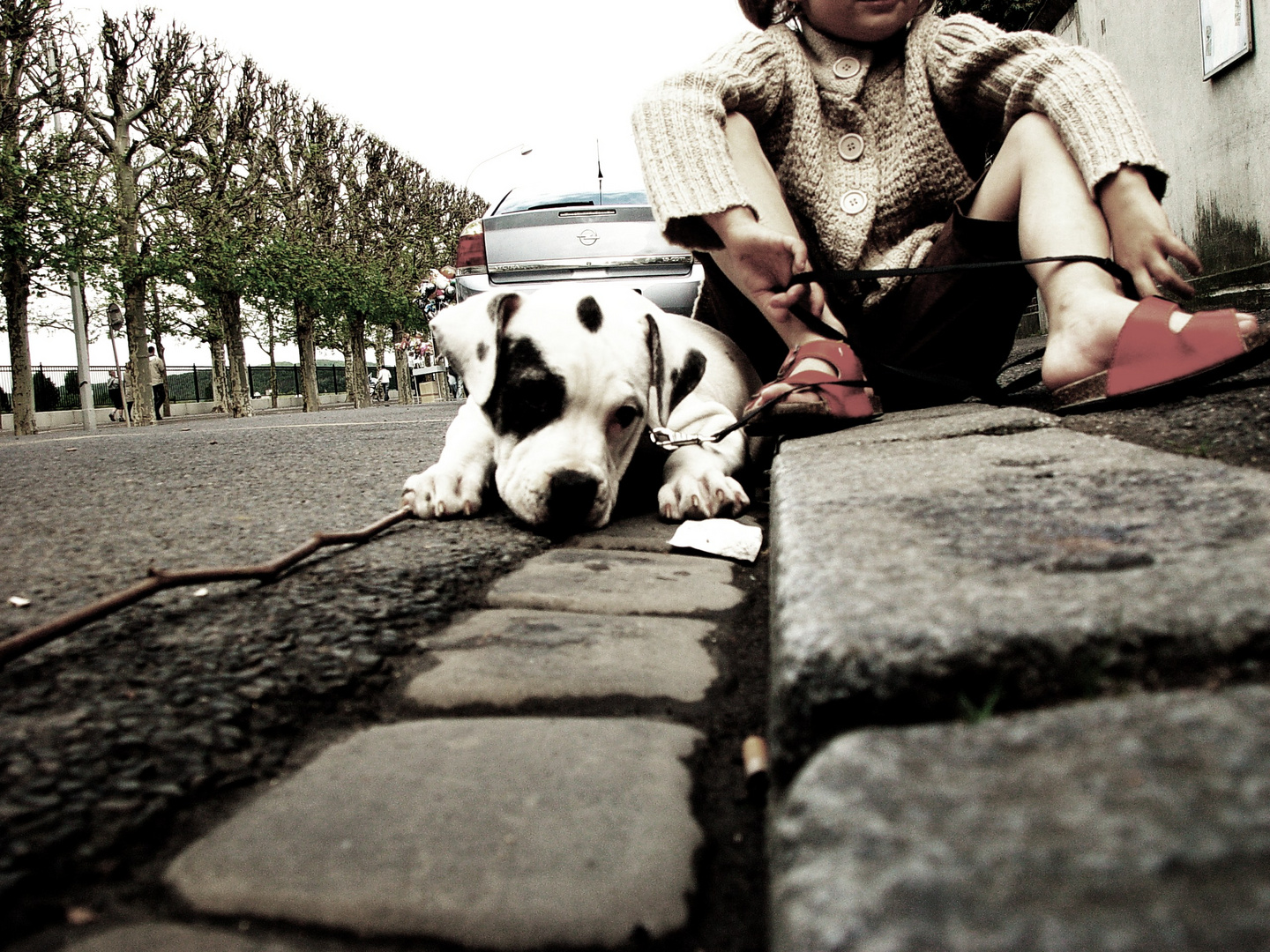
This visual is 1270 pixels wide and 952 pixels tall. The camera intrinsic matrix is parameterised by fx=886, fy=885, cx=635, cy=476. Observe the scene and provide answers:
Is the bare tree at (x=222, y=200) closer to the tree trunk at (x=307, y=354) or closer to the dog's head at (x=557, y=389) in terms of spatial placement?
A: the tree trunk at (x=307, y=354)

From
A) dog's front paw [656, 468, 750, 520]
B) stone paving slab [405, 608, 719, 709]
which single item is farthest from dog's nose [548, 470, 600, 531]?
stone paving slab [405, 608, 719, 709]

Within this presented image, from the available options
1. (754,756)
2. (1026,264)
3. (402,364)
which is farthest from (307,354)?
(754,756)

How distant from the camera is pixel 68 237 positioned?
1308cm

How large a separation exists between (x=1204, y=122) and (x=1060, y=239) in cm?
741

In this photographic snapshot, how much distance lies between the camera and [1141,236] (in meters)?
2.25

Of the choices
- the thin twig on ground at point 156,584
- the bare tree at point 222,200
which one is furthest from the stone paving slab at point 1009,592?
the bare tree at point 222,200

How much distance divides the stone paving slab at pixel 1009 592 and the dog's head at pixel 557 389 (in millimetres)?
947

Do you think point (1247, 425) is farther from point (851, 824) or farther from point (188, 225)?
point (188, 225)

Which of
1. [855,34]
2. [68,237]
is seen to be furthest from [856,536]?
[68,237]

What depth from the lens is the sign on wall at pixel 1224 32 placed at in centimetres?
690

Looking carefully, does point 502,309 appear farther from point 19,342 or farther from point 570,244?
point 19,342

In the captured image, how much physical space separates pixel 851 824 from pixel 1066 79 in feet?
8.43

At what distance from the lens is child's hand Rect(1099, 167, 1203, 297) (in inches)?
86.5

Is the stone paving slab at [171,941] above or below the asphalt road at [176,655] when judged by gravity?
below
